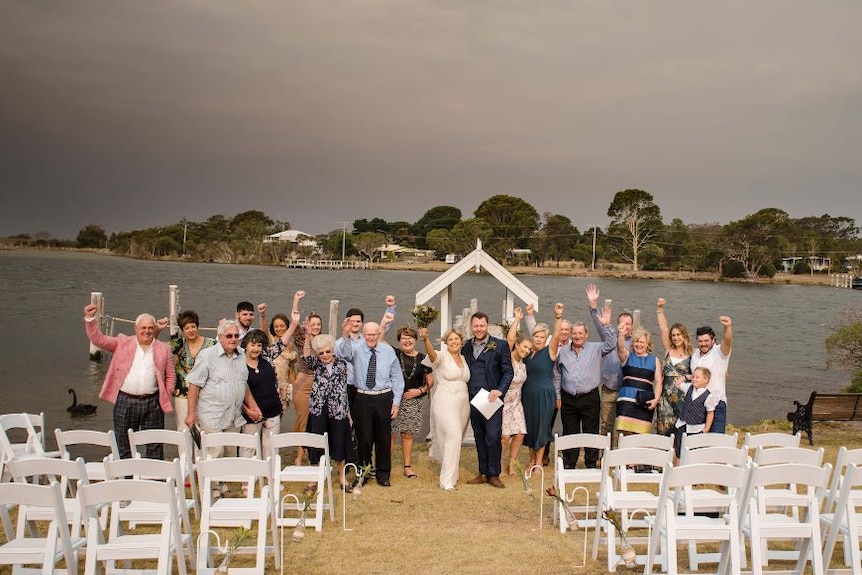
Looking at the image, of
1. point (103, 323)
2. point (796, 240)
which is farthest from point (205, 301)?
point (796, 240)

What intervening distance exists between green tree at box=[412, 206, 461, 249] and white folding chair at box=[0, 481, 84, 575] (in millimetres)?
127982

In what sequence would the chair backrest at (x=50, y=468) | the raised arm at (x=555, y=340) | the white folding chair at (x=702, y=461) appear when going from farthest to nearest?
1. the raised arm at (x=555, y=340)
2. the white folding chair at (x=702, y=461)
3. the chair backrest at (x=50, y=468)

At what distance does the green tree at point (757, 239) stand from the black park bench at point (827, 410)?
312ft

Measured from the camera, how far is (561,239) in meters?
116

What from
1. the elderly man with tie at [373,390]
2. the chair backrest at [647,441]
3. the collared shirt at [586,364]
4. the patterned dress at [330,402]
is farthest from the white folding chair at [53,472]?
the collared shirt at [586,364]

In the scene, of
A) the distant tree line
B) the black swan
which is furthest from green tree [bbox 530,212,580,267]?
the black swan

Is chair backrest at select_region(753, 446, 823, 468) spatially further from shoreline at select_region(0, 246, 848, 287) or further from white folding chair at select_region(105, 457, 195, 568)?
shoreline at select_region(0, 246, 848, 287)

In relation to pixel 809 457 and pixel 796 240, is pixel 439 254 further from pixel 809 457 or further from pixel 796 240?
pixel 809 457

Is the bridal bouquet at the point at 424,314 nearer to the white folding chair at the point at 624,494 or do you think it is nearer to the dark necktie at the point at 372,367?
the dark necktie at the point at 372,367

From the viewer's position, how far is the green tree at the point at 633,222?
102125 mm

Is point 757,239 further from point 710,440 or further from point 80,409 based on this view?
point 710,440

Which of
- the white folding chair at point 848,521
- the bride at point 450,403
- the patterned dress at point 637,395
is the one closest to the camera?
the white folding chair at point 848,521

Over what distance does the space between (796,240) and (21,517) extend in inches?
4537

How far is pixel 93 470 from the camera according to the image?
5.59 meters
